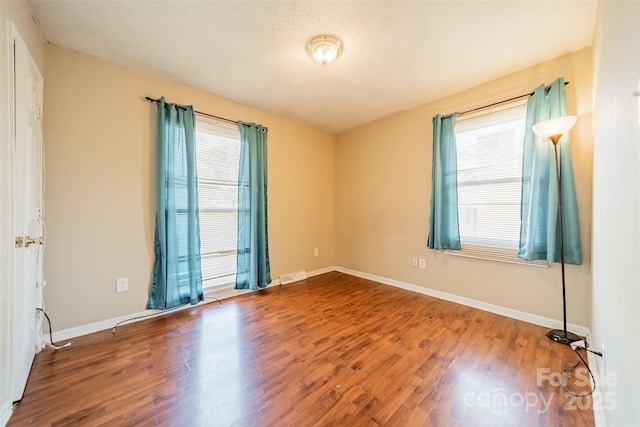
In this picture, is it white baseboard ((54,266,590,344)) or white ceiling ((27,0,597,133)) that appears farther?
white baseboard ((54,266,590,344))

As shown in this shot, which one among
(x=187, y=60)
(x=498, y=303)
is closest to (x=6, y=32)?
(x=187, y=60)

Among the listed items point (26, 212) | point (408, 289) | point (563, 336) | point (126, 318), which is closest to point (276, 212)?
point (126, 318)

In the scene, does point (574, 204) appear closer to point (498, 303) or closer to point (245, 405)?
point (498, 303)

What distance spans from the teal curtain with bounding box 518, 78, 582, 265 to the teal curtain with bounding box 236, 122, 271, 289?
9.49 feet

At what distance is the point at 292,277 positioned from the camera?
3754 mm

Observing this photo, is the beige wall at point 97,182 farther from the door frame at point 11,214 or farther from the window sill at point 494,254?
the window sill at point 494,254

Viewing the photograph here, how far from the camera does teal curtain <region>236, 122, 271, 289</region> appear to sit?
315 centimetres

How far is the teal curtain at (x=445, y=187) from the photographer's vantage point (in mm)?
2855

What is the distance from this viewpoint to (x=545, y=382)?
5.13 ft

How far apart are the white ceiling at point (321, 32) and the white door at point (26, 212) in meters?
0.59

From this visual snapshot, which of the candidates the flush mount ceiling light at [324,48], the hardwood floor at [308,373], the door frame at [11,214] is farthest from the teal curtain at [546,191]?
the door frame at [11,214]

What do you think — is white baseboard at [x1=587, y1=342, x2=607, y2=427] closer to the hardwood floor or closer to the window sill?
the hardwood floor

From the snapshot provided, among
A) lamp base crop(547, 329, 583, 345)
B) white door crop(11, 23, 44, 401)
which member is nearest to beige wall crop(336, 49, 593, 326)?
lamp base crop(547, 329, 583, 345)

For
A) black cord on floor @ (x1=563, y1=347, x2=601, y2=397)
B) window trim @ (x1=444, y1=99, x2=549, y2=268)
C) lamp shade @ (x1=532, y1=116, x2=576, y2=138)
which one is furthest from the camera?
window trim @ (x1=444, y1=99, x2=549, y2=268)
